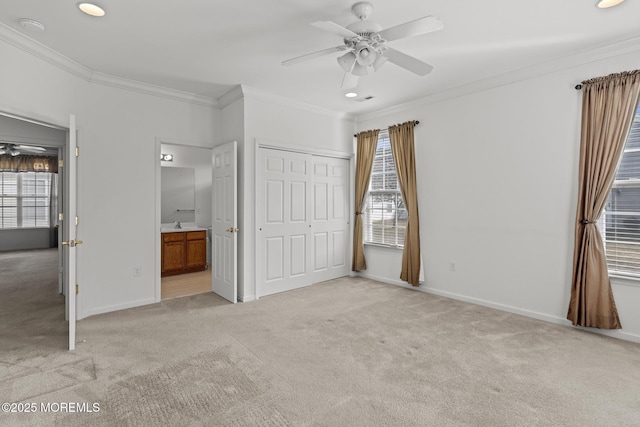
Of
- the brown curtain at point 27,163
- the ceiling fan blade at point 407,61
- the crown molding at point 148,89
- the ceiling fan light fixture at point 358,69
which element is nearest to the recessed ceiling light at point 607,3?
the ceiling fan blade at point 407,61

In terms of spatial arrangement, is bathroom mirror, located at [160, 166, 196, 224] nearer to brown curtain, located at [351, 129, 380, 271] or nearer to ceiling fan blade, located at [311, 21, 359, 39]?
brown curtain, located at [351, 129, 380, 271]

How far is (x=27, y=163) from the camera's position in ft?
27.0

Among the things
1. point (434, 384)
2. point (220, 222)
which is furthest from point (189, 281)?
point (434, 384)

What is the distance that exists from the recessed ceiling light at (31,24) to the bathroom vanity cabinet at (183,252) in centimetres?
325

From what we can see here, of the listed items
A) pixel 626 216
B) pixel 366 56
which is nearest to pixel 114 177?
pixel 366 56

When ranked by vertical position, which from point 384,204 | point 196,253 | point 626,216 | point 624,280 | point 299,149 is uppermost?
point 299,149

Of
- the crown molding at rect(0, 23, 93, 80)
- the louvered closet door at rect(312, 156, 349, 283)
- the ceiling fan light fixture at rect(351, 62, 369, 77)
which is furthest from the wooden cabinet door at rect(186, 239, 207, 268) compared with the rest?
the ceiling fan light fixture at rect(351, 62, 369, 77)

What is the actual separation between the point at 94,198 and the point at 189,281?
2023 mm

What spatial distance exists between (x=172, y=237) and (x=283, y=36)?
3.91 meters

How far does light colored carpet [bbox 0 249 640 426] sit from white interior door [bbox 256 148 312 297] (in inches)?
34.7

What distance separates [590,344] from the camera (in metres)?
2.92

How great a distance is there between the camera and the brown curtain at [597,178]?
2.97 meters

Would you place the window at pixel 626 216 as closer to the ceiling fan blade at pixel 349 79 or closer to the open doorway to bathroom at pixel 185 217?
the ceiling fan blade at pixel 349 79

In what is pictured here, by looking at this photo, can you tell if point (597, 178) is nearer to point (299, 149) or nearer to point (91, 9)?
point (299, 149)
